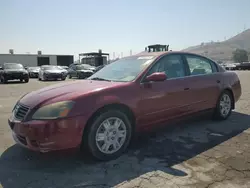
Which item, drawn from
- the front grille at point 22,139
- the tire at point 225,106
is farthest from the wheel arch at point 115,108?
the tire at point 225,106

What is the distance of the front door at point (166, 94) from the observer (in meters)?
3.68

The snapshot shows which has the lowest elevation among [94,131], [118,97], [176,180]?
[176,180]

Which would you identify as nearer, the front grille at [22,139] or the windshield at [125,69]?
the front grille at [22,139]

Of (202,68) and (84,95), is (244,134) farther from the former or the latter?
(84,95)

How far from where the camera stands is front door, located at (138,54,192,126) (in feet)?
12.1

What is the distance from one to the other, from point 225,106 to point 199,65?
121 centimetres

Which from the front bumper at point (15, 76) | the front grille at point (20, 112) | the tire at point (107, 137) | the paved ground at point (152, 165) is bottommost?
the paved ground at point (152, 165)

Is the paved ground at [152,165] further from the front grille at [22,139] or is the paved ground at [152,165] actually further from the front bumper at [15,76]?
the front bumper at [15,76]

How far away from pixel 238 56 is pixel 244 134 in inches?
3519

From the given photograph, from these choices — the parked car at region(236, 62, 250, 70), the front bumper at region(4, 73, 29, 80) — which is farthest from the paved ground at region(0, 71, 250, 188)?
the parked car at region(236, 62, 250, 70)

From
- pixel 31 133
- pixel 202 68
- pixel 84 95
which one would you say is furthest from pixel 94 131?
pixel 202 68

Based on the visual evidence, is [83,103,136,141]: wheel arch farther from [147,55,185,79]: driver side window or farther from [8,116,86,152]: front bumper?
[147,55,185,79]: driver side window

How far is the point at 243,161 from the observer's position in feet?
10.6

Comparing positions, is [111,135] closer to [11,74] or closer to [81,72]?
[11,74]
